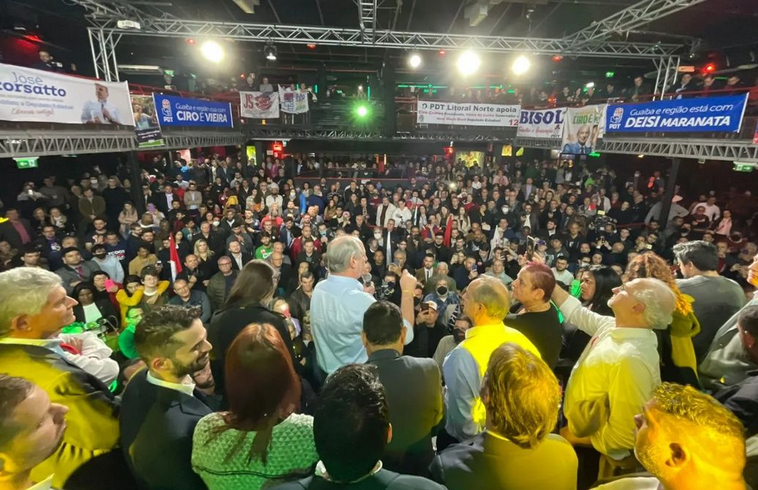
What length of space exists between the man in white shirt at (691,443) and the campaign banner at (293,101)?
13.1m

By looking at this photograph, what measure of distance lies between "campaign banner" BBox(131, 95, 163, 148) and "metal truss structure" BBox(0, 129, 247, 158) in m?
0.19

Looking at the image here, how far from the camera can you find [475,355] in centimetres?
189

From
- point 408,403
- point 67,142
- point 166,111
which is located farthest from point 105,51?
point 408,403

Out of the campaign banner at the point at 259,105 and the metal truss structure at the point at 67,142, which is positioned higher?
the campaign banner at the point at 259,105

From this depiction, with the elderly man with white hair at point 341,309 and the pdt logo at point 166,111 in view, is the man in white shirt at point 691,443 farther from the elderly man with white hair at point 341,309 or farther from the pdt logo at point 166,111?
the pdt logo at point 166,111

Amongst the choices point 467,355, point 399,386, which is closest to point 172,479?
point 399,386

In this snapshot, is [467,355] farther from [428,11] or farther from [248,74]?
[248,74]

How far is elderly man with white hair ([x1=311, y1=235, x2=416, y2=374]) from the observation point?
88.8 inches

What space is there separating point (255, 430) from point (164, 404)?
1.47ft

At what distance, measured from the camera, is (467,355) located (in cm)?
190

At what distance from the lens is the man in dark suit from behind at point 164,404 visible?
1.35 meters

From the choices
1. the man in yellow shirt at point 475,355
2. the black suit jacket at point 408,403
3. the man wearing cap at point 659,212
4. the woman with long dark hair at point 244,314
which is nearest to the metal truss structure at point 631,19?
the man wearing cap at point 659,212

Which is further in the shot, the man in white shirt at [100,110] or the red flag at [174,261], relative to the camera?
the man in white shirt at [100,110]

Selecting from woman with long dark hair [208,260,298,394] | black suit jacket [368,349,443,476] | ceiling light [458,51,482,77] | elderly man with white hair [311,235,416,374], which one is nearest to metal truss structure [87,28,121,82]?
ceiling light [458,51,482,77]
